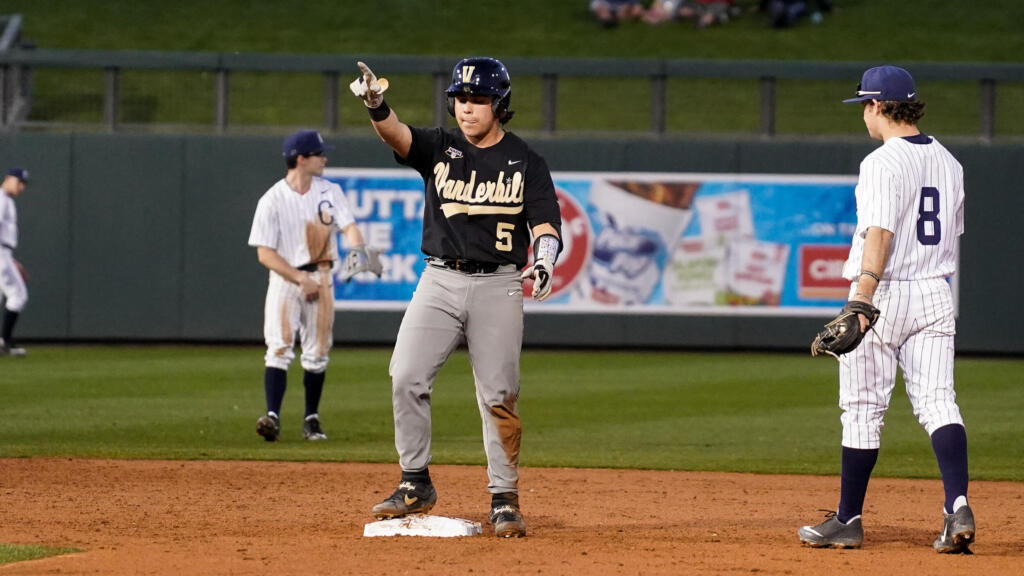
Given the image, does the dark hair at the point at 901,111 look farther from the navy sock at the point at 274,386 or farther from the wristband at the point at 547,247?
the navy sock at the point at 274,386

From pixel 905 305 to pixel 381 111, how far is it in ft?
7.22

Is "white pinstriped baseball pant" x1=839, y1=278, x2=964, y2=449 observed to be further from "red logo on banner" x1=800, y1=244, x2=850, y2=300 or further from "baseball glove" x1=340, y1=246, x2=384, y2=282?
"red logo on banner" x1=800, y1=244, x2=850, y2=300

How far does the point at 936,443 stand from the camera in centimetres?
559

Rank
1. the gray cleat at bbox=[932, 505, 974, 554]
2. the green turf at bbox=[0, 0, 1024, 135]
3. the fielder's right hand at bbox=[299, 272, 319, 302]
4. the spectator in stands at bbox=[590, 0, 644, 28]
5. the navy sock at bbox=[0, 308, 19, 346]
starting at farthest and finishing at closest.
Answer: the spectator in stands at bbox=[590, 0, 644, 28] → the green turf at bbox=[0, 0, 1024, 135] → the navy sock at bbox=[0, 308, 19, 346] → the fielder's right hand at bbox=[299, 272, 319, 302] → the gray cleat at bbox=[932, 505, 974, 554]

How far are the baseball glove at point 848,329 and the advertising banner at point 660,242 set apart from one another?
11.6 m

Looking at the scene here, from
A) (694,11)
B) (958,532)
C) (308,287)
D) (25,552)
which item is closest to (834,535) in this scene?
(958,532)

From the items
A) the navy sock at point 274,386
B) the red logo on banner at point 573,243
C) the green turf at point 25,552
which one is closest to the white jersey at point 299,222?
the navy sock at point 274,386

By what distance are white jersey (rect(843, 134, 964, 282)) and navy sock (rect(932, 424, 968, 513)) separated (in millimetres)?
611

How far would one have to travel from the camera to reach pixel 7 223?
1525 centimetres

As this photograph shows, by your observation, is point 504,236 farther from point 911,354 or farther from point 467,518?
point 911,354

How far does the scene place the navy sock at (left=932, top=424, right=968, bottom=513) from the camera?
556 centimetres

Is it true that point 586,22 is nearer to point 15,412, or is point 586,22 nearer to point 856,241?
point 15,412

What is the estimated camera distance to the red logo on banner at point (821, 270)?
16859 mm

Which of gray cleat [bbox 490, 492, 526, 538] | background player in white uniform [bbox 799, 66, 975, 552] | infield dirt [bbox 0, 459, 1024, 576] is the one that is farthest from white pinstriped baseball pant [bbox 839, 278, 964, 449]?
gray cleat [bbox 490, 492, 526, 538]
